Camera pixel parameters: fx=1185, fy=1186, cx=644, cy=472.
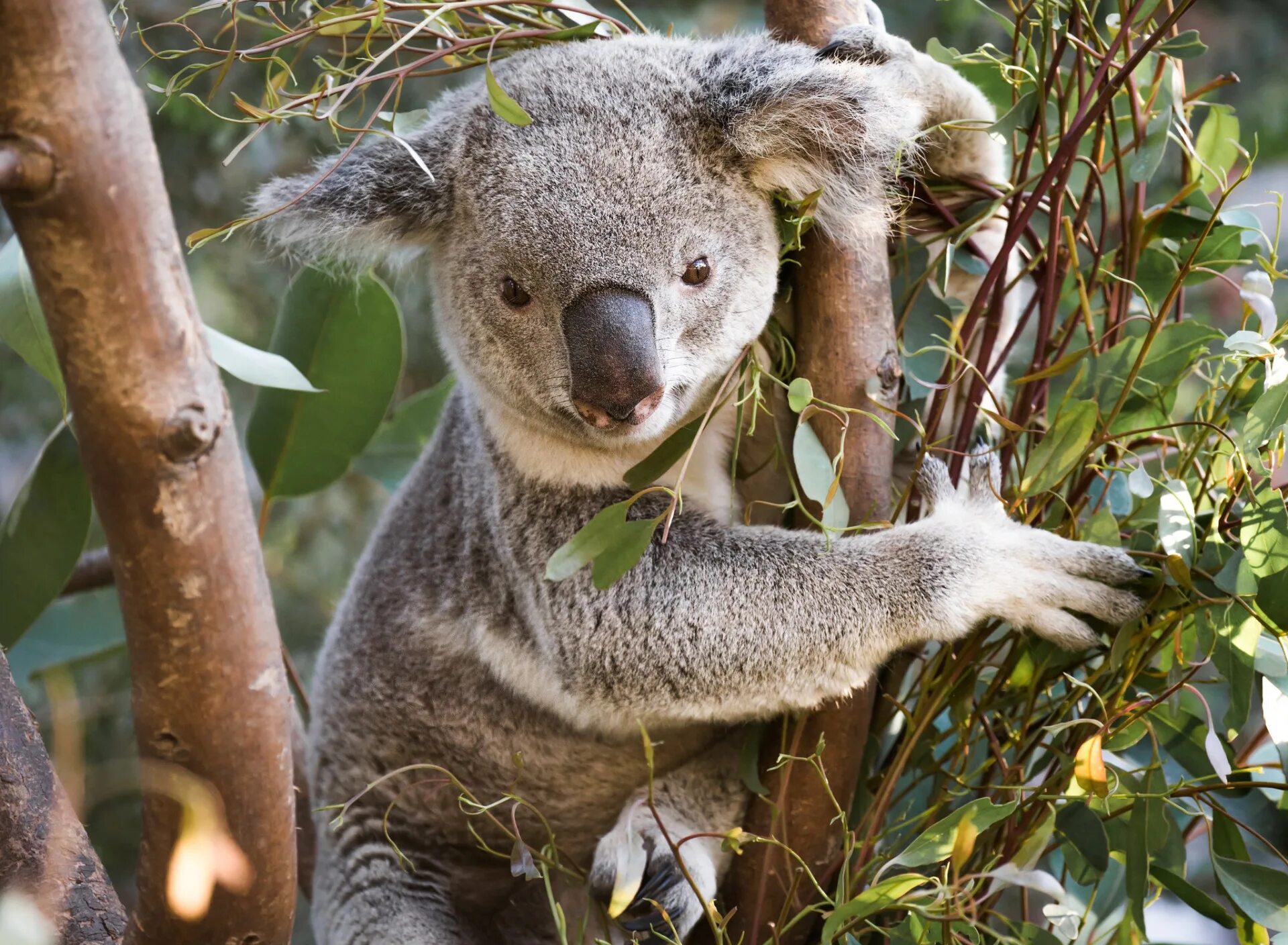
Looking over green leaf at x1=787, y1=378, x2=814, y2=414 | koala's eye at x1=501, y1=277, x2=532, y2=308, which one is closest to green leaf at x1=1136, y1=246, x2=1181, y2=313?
green leaf at x1=787, y1=378, x2=814, y2=414

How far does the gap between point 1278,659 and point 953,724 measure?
0.49m

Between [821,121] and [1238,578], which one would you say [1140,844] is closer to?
[1238,578]

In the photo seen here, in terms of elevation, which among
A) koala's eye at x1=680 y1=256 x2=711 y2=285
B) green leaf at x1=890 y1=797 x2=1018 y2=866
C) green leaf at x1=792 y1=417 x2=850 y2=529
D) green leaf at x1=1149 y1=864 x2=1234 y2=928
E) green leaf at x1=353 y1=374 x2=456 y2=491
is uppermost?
koala's eye at x1=680 y1=256 x2=711 y2=285

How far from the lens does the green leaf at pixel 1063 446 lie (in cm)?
161

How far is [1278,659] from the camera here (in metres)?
1.51

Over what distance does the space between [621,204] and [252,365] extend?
2.29 ft

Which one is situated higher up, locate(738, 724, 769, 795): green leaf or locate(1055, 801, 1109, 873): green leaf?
locate(1055, 801, 1109, 873): green leaf

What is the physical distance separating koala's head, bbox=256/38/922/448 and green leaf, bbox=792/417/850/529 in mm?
219

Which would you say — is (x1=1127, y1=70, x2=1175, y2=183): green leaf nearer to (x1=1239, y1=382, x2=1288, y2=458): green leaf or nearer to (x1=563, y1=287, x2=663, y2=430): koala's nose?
(x1=1239, y1=382, x2=1288, y2=458): green leaf

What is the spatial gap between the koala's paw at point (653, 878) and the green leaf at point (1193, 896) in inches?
26.8

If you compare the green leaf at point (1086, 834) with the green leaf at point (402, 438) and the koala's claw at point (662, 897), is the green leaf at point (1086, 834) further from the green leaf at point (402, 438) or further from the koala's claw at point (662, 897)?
the green leaf at point (402, 438)

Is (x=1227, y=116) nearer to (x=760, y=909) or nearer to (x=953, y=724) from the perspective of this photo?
(x=953, y=724)

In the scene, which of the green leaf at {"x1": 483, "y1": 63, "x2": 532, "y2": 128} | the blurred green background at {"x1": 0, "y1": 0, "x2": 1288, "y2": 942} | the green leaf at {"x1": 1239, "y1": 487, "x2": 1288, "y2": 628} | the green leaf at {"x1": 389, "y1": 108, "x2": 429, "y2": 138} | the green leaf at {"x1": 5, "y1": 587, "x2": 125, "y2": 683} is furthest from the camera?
the blurred green background at {"x1": 0, "y1": 0, "x2": 1288, "y2": 942}

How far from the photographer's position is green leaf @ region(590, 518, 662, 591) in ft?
5.46
